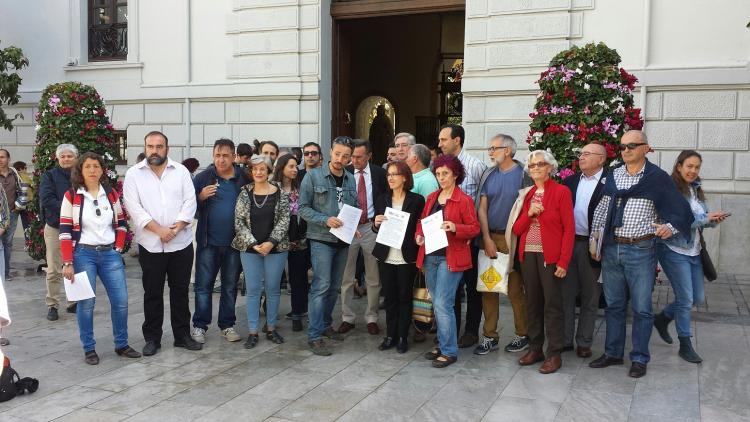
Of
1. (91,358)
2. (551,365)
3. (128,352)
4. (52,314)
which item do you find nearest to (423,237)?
(551,365)

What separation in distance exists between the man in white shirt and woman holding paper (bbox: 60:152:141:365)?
0.18 m

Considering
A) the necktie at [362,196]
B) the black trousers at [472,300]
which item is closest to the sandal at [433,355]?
the black trousers at [472,300]

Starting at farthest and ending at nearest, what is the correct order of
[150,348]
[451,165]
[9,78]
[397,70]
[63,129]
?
1. [397,70]
2. [9,78]
3. [63,129]
4. [150,348]
5. [451,165]

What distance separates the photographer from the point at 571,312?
636cm

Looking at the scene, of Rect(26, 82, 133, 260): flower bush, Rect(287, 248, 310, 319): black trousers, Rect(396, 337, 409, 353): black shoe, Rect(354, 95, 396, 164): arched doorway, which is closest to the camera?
Rect(396, 337, 409, 353): black shoe

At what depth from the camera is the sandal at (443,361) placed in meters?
5.90

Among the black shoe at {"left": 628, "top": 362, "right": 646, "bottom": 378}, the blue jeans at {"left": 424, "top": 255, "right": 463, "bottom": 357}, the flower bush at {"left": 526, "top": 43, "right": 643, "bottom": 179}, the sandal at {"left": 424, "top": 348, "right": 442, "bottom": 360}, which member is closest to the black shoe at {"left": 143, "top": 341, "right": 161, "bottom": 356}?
the sandal at {"left": 424, "top": 348, "right": 442, "bottom": 360}

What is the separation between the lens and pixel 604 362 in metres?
5.91

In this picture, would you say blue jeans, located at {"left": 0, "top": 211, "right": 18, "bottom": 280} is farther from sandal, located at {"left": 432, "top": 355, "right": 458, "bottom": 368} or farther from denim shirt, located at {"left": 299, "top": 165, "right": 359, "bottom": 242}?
sandal, located at {"left": 432, "top": 355, "right": 458, "bottom": 368}

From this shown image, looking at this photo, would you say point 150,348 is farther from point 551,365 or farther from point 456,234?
point 551,365

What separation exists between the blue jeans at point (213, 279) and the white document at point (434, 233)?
6.49 ft

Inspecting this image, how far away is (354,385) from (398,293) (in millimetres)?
1162

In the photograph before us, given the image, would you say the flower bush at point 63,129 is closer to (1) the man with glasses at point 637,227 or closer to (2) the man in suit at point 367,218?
(2) the man in suit at point 367,218

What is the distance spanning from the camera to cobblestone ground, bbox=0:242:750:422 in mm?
4871
